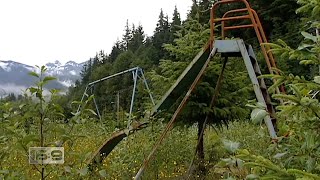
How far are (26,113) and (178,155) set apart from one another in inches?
184

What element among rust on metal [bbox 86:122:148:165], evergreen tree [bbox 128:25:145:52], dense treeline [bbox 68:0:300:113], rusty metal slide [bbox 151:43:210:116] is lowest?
rust on metal [bbox 86:122:148:165]

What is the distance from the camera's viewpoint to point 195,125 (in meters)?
9.36

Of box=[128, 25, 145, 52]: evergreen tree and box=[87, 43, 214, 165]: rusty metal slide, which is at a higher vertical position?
box=[128, 25, 145, 52]: evergreen tree

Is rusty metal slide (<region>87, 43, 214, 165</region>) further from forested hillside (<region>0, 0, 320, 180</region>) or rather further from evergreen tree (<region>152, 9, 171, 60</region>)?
evergreen tree (<region>152, 9, 171, 60</region>)

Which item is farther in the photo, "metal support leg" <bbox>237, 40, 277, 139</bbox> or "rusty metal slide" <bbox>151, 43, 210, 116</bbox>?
"rusty metal slide" <bbox>151, 43, 210, 116</bbox>

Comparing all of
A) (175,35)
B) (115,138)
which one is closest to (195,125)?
(175,35)

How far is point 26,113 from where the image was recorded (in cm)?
300

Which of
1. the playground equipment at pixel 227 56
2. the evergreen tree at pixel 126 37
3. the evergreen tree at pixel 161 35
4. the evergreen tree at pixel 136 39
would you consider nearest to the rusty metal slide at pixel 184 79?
the playground equipment at pixel 227 56

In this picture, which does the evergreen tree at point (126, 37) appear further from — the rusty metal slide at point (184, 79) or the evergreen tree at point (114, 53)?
the rusty metal slide at point (184, 79)

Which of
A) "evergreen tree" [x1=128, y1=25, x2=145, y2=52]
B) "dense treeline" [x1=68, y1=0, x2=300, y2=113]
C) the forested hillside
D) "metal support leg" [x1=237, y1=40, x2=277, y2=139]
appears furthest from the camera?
"evergreen tree" [x1=128, y1=25, x2=145, y2=52]

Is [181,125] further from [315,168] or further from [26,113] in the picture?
[315,168]
